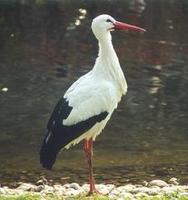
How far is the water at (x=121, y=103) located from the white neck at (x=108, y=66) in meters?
3.50

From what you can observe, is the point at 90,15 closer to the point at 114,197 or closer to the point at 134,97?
the point at 134,97

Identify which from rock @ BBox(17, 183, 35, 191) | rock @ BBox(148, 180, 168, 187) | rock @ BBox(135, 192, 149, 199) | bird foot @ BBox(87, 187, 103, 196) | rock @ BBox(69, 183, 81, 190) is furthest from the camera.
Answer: rock @ BBox(148, 180, 168, 187)

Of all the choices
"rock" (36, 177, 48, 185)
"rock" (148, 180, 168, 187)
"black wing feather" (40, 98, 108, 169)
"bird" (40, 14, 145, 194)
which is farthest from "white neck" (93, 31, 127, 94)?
"rock" (36, 177, 48, 185)

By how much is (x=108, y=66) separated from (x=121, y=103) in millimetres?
10035

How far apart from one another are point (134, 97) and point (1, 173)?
757 cm

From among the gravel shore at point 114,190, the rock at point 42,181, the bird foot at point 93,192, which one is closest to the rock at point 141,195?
the gravel shore at point 114,190

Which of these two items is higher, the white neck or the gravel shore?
the white neck

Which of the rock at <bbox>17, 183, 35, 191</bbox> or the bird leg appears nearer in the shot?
the bird leg

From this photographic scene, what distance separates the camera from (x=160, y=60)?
27812 mm

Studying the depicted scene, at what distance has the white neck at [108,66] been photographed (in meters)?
10.8

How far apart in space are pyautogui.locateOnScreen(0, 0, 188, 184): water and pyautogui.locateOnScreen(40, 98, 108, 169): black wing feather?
3.54m

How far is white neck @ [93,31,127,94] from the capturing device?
425 inches

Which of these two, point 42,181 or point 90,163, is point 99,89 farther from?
point 42,181

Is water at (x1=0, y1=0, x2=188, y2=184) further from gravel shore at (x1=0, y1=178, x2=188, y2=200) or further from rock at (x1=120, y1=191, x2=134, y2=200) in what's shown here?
rock at (x1=120, y1=191, x2=134, y2=200)
